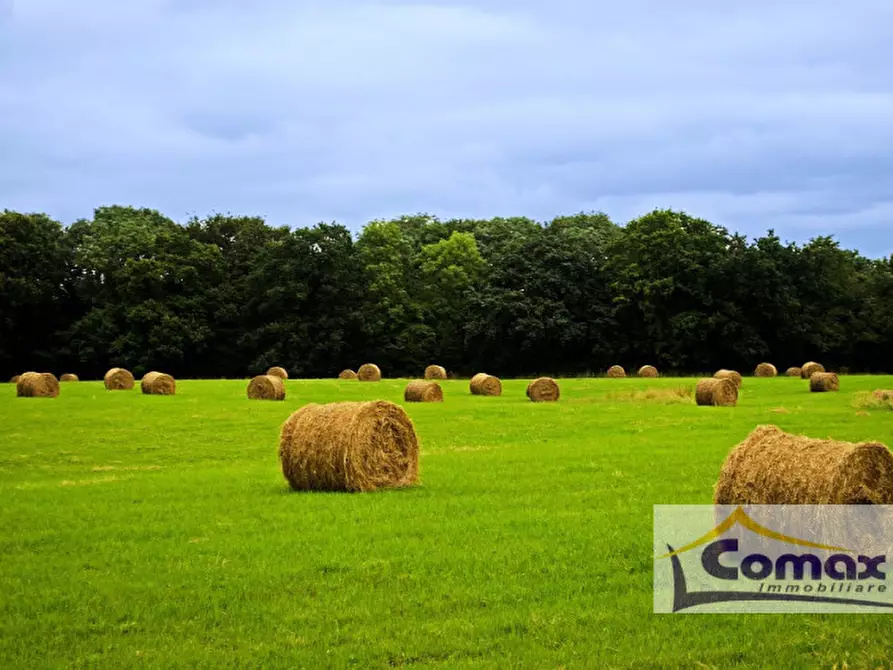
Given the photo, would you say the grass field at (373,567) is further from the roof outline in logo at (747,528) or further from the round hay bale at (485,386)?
the round hay bale at (485,386)

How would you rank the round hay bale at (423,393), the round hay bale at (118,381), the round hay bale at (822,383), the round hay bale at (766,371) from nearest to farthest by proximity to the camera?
the round hay bale at (423,393) < the round hay bale at (118,381) < the round hay bale at (822,383) < the round hay bale at (766,371)

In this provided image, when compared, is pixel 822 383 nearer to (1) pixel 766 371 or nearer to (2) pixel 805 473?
(1) pixel 766 371

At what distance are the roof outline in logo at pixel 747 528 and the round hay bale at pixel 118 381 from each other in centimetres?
4310

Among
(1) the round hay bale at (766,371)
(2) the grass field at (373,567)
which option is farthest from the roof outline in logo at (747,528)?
(1) the round hay bale at (766,371)

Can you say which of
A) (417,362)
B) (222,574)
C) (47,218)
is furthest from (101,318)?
(222,574)

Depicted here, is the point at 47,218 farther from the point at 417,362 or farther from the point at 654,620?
the point at 654,620

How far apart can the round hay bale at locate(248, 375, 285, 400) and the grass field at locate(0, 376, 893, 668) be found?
719 inches

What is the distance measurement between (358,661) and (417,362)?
81.8 metres

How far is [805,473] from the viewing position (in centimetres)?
1208

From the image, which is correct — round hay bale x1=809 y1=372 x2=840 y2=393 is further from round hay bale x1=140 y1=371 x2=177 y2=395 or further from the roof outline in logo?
the roof outline in logo

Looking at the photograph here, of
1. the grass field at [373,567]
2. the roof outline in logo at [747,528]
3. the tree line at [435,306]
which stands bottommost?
the grass field at [373,567]

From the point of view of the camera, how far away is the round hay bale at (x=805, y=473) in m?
11.8

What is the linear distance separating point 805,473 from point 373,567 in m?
5.48

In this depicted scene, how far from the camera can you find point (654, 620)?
9.47 m
